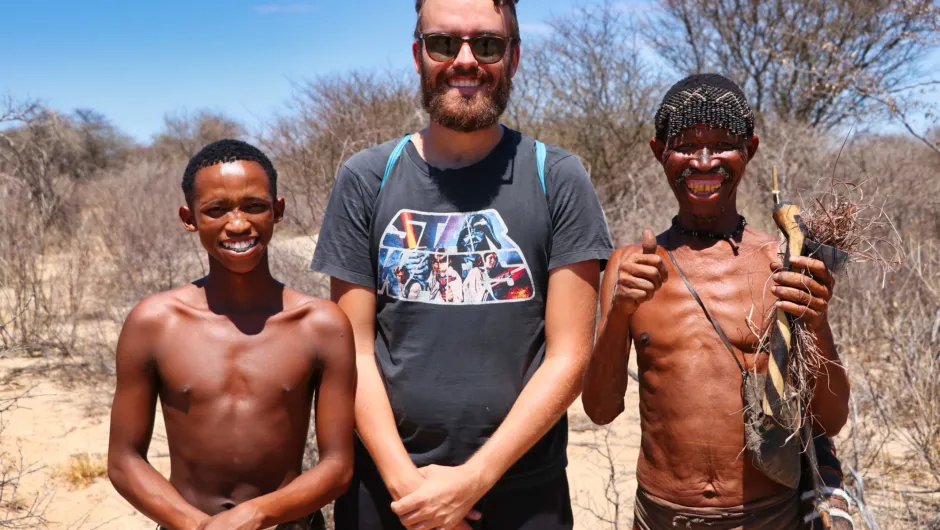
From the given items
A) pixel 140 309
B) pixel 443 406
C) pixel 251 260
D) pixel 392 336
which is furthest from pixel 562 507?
pixel 140 309

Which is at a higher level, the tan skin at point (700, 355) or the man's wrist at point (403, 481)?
the tan skin at point (700, 355)

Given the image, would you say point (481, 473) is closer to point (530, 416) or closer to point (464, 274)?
point (530, 416)

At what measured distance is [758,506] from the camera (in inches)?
80.1

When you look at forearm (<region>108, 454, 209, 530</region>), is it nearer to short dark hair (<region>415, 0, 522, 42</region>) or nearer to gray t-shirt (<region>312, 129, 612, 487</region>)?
gray t-shirt (<region>312, 129, 612, 487</region>)

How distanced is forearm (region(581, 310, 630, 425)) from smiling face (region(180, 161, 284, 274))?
95 cm

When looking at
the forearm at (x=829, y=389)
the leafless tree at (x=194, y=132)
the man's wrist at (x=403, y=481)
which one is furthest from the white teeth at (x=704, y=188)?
the leafless tree at (x=194, y=132)

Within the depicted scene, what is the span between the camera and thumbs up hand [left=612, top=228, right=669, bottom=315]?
1820 millimetres

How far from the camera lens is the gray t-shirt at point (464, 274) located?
2.06 m

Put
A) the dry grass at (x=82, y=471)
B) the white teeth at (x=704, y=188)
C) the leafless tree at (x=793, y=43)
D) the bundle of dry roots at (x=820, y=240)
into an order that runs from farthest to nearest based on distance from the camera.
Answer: the leafless tree at (x=793, y=43)
the dry grass at (x=82, y=471)
the white teeth at (x=704, y=188)
the bundle of dry roots at (x=820, y=240)

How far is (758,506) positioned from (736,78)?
13433mm

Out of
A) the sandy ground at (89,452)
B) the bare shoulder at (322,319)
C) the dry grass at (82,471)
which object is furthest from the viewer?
the dry grass at (82,471)

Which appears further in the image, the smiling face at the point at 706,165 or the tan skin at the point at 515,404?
the smiling face at the point at 706,165

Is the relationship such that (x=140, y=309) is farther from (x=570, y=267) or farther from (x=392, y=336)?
(x=570, y=267)

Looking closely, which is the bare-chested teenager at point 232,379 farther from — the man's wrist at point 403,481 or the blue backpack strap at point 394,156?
the blue backpack strap at point 394,156
